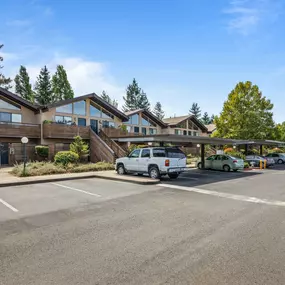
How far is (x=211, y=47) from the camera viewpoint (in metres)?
13.4

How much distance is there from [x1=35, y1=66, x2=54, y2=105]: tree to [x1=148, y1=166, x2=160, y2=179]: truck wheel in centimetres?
4046

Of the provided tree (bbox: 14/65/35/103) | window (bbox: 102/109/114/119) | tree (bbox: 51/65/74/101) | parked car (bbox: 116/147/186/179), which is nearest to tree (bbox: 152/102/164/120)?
tree (bbox: 51/65/74/101)

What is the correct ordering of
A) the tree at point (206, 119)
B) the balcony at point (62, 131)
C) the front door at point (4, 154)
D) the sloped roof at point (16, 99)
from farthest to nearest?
the tree at point (206, 119) < the balcony at point (62, 131) < the sloped roof at point (16, 99) < the front door at point (4, 154)

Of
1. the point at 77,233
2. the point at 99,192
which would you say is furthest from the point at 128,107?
the point at 77,233

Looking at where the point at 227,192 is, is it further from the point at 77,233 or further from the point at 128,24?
the point at 128,24

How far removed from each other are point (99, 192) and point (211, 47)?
994cm

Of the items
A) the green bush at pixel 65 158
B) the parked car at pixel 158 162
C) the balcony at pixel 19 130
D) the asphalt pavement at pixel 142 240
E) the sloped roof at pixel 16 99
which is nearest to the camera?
the asphalt pavement at pixel 142 240

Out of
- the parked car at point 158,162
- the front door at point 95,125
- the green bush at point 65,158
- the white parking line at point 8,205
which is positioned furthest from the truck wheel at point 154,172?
the front door at point 95,125

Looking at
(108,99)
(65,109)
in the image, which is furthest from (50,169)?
(108,99)

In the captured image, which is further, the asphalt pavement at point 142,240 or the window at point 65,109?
the window at point 65,109

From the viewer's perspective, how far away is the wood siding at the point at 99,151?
72.5 feet

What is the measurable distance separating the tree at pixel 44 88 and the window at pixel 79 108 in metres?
23.6

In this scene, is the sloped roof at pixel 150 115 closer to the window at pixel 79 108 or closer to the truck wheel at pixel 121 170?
the window at pixel 79 108

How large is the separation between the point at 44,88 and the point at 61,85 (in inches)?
170
